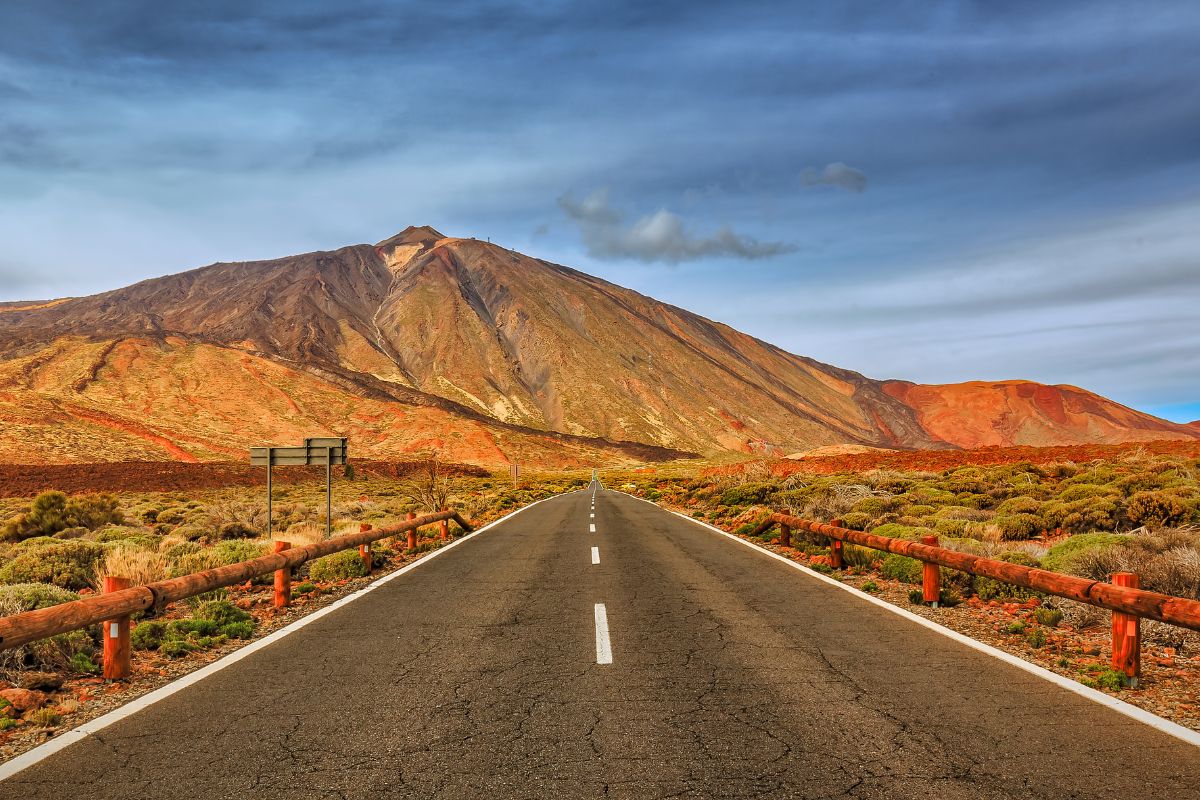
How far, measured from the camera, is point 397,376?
135 metres

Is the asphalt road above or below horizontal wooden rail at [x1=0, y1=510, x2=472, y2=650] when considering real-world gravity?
below

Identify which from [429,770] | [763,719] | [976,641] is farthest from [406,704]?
[976,641]

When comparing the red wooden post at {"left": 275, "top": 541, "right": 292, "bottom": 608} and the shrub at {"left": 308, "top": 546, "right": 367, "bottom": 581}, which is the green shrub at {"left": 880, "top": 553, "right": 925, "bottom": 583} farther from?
the red wooden post at {"left": 275, "top": 541, "right": 292, "bottom": 608}

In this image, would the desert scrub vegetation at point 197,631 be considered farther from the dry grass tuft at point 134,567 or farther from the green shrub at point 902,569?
the green shrub at point 902,569

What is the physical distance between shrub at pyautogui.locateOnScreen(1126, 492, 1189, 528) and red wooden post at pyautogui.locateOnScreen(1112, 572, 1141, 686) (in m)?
10.4

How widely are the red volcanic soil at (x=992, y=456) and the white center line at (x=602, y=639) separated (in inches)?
1106

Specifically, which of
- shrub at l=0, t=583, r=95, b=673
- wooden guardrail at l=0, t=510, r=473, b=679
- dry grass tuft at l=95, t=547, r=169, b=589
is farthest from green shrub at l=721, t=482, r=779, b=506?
shrub at l=0, t=583, r=95, b=673

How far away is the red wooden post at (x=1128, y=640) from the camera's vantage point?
18.6 feet

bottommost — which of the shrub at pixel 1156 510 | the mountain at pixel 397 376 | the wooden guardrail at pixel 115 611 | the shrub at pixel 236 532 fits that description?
the shrub at pixel 236 532

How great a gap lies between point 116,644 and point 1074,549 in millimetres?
12070

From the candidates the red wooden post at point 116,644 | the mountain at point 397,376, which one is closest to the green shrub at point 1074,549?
the red wooden post at point 116,644

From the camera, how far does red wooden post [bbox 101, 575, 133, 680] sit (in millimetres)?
6137

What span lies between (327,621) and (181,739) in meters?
3.56

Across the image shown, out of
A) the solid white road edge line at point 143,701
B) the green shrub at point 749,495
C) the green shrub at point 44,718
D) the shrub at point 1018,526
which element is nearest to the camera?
the solid white road edge line at point 143,701
